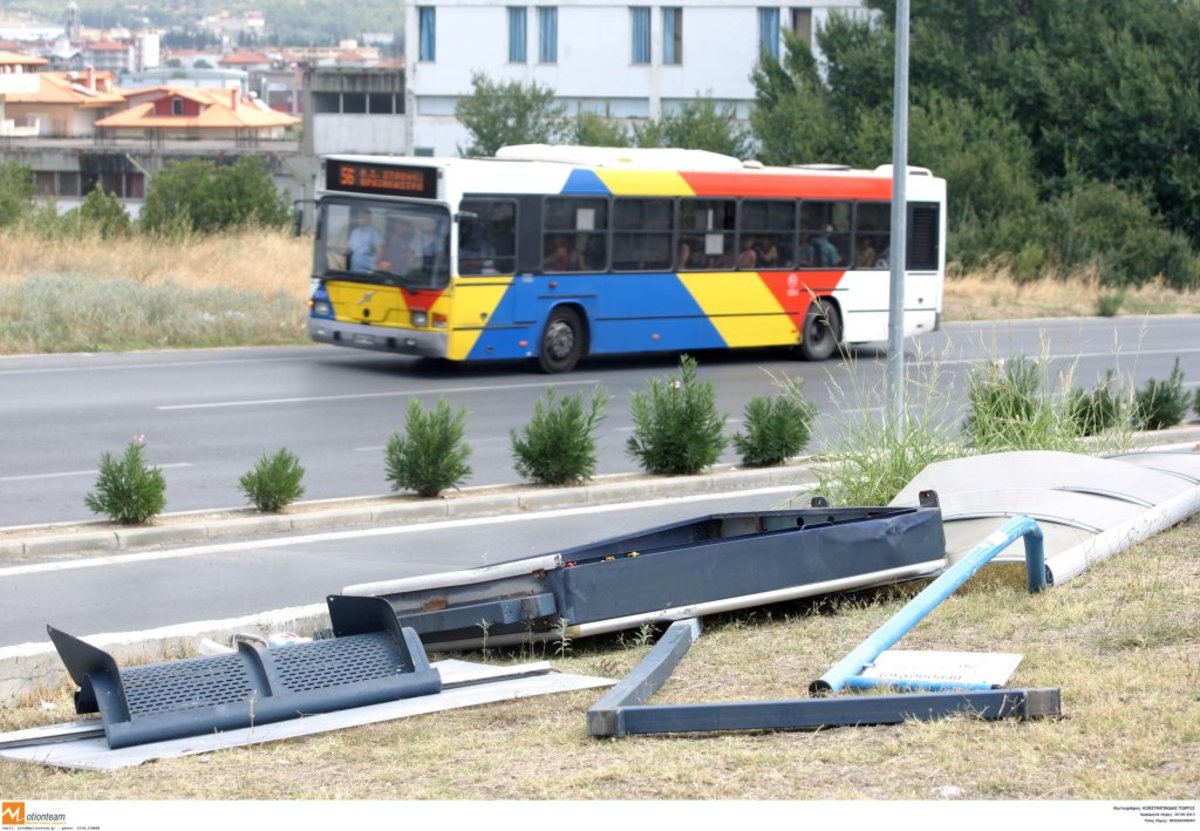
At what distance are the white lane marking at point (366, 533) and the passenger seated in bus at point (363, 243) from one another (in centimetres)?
957

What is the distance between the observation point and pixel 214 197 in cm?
3975

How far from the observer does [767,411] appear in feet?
49.3

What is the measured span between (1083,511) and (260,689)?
4690 mm

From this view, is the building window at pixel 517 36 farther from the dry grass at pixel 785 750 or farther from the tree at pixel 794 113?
the dry grass at pixel 785 750

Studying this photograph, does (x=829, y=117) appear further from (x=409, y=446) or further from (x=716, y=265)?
(x=409, y=446)

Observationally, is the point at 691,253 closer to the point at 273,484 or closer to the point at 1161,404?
the point at 1161,404

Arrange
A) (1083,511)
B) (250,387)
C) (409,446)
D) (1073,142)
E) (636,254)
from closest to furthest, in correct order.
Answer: (1083,511) → (409,446) → (250,387) → (636,254) → (1073,142)

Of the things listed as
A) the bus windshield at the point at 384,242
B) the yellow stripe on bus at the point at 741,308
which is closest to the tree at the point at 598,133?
the yellow stripe on bus at the point at 741,308

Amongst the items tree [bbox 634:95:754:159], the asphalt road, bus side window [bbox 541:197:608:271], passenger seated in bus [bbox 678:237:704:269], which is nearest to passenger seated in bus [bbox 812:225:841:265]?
the asphalt road

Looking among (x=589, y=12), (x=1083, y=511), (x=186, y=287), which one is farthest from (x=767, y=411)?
(x=589, y=12)

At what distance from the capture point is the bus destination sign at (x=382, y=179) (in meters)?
22.1

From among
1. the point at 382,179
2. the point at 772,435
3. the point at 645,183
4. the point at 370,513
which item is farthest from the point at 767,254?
the point at 370,513

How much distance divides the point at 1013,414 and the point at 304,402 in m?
9.39
